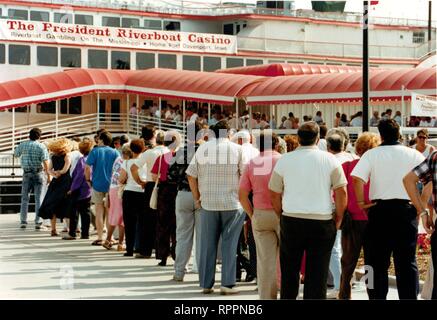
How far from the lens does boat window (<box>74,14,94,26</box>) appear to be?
174ft

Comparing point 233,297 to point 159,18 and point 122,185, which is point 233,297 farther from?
point 159,18

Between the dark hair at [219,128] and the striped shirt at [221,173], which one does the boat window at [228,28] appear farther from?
the striped shirt at [221,173]

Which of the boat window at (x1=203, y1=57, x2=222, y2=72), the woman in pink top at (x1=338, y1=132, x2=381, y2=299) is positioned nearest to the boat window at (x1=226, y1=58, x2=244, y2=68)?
the boat window at (x1=203, y1=57, x2=222, y2=72)

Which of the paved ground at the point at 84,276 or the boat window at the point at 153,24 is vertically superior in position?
the boat window at the point at 153,24

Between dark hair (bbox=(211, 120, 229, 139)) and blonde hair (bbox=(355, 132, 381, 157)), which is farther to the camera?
dark hair (bbox=(211, 120, 229, 139))

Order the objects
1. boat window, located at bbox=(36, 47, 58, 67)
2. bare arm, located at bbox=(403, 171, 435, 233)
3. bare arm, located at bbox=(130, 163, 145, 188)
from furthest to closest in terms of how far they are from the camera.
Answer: boat window, located at bbox=(36, 47, 58, 67) < bare arm, located at bbox=(130, 163, 145, 188) < bare arm, located at bbox=(403, 171, 435, 233)

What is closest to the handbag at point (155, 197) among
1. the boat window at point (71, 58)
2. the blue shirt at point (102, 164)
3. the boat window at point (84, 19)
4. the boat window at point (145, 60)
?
the blue shirt at point (102, 164)

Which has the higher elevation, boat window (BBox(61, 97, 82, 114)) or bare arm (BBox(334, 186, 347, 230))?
boat window (BBox(61, 97, 82, 114))

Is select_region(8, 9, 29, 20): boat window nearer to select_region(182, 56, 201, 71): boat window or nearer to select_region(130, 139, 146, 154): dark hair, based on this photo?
select_region(182, 56, 201, 71): boat window

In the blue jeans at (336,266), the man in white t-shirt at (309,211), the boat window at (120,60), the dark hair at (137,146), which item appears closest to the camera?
the man in white t-shirt at (309,211)

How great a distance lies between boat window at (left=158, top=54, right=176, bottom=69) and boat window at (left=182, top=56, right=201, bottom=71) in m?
0.52

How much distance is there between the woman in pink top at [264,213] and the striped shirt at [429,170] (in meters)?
1.84

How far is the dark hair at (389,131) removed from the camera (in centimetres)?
962
